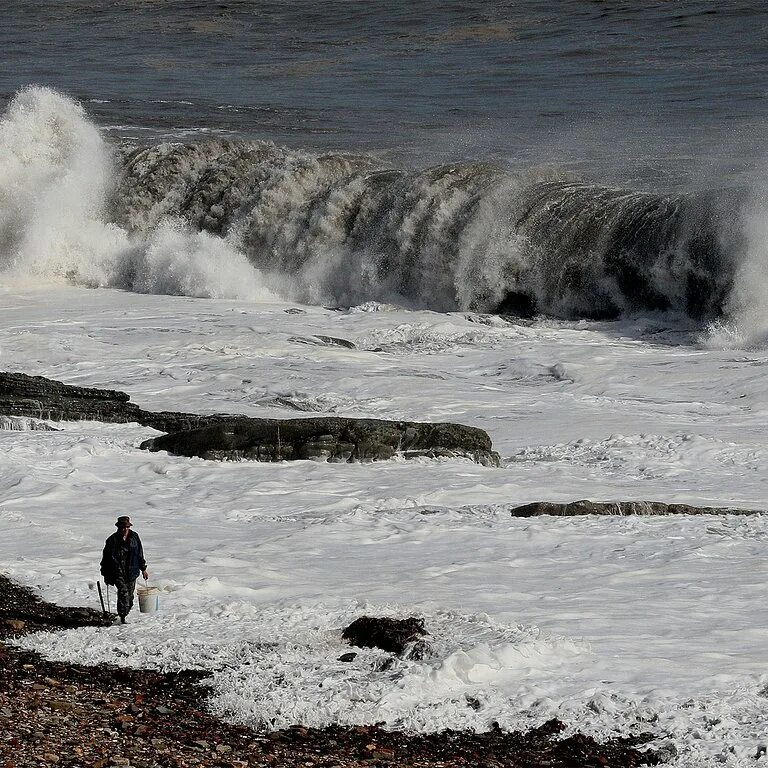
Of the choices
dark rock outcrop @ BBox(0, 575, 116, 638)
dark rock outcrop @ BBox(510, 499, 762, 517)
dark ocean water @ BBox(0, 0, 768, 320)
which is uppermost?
dark ocean water @ BBox(0, 0, 768, 320)

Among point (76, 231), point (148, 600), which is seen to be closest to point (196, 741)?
point (148, 600)

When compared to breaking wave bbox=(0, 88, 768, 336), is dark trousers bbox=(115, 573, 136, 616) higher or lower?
lower

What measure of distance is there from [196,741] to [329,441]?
709 cm

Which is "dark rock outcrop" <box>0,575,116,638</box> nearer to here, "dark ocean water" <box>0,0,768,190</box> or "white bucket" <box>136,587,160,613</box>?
"white bucket" <box>136,587,160,613</box>

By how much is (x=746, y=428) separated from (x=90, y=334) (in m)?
10.5

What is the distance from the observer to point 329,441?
568 inches

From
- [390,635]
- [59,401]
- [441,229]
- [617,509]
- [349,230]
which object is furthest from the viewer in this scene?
[349,230]

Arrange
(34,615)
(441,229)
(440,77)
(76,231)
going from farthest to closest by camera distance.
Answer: (440,77) < (76,231) < (441,229) < (34,615)

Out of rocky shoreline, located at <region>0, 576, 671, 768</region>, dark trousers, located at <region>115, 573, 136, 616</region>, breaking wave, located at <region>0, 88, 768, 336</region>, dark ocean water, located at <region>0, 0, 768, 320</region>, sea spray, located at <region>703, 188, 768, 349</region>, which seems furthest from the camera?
dark ocean water, located at <region>0, 0, 768, 320</region>

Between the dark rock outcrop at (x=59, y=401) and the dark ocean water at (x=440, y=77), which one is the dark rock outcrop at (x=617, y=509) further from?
the dark ocean water at (x=440, y=77)

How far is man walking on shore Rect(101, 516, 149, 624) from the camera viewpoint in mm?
9664

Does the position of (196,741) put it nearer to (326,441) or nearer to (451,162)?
(326,441)

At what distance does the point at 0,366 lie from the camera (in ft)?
62.2

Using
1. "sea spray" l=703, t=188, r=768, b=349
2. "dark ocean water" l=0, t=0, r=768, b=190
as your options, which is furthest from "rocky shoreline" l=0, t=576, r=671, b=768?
"dark ocean water" l=0, t=0, r=768, b=190
